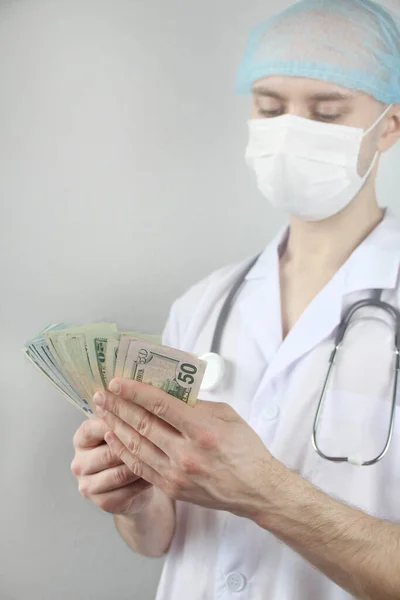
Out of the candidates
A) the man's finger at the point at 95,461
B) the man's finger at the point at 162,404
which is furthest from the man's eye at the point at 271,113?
the man's finger at the point at 95,461

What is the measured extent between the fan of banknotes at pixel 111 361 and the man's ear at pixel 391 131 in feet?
2.08

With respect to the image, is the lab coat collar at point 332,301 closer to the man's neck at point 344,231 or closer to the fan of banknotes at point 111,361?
the man's neck at point 344,231

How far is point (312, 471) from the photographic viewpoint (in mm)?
1251

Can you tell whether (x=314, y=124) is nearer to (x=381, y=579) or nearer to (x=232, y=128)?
(x=232, y=128)

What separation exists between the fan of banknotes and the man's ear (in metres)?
0.64

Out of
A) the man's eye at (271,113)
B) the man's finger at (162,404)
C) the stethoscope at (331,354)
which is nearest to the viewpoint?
the man's finger at (162,404)

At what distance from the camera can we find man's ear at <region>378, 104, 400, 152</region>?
51.4 inches

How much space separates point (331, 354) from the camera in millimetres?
1289

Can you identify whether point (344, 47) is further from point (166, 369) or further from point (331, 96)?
point (166, 369)

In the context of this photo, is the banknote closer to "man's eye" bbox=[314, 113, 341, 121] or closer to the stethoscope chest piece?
the stethoscope chest piece

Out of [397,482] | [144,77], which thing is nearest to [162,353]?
[397,482]

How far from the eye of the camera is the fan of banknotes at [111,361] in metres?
1.06

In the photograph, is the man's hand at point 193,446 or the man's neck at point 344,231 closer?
the man's hand at point 193,446

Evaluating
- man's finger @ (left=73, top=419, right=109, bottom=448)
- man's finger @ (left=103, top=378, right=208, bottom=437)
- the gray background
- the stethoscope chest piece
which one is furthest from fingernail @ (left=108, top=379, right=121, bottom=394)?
Answer: the gray background
